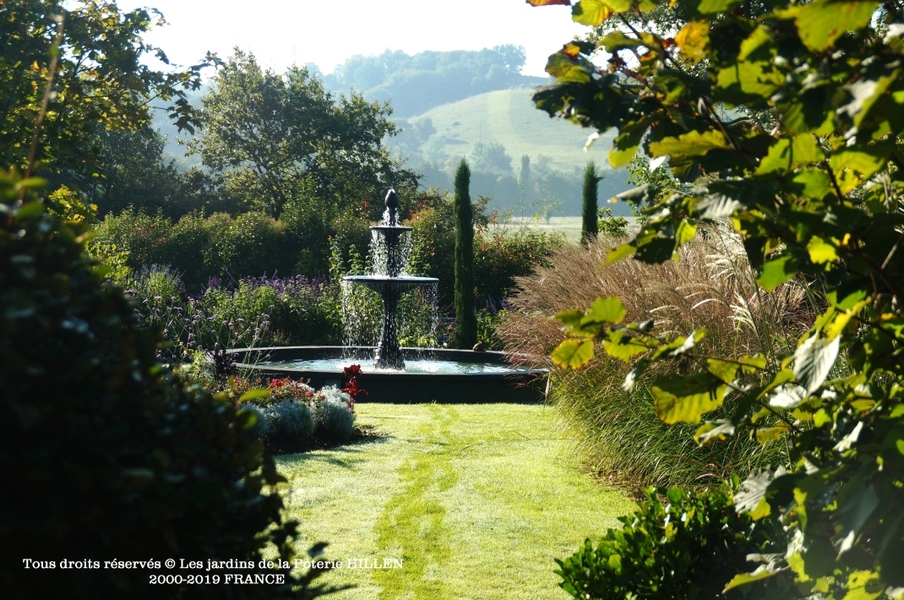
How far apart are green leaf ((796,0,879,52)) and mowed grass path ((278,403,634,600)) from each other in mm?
2021

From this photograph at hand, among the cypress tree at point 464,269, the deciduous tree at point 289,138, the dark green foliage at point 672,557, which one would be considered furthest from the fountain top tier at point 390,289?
the deciduous tree at point 289,138

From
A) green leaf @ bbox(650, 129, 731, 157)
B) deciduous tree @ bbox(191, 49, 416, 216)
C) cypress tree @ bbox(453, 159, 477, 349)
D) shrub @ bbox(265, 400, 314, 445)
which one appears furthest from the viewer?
deciduous tree @ bbox(191, 49, 416, 216)

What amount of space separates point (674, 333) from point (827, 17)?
13.5 feet

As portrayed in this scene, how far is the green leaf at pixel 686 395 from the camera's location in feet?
5.77

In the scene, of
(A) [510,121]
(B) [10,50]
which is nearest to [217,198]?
(B) [10,50]

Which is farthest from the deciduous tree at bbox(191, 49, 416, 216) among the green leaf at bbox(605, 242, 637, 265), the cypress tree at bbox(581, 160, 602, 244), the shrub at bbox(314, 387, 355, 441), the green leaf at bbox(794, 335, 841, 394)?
the green leaf at bbox(794, 335, 841, 394)

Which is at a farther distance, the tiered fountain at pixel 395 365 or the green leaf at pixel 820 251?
the tiered fountain at pixel 395 365

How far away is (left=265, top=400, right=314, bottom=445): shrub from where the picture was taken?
731 centimetres

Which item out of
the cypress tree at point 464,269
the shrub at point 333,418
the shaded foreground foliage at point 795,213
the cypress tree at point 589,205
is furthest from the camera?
the cypress tree at point 589,205

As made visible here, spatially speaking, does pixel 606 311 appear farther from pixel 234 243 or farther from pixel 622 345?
pixel 234 243

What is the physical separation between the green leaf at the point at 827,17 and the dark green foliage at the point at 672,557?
2.02 metres

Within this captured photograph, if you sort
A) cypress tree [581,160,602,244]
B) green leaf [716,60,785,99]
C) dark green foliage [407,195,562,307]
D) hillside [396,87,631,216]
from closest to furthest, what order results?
green leaf [716,60,785,99] < cypress tree [581,160,602,244] < dark green foliage [407,195,562,307] < hillside [396,87,631,216]

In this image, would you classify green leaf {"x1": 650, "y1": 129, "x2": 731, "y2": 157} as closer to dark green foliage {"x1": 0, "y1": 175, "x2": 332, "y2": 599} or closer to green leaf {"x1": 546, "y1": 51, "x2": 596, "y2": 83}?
green leaf {"x1": 546, "y1": 51, "x2": 596, "y2": 83}

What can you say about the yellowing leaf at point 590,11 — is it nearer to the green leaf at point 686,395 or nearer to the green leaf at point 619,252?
the green leaf at point 619,252
